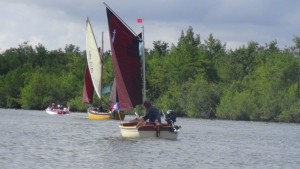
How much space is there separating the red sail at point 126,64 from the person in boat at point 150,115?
12.8 feet

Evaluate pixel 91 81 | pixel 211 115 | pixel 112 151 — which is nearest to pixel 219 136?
pixel 112 151

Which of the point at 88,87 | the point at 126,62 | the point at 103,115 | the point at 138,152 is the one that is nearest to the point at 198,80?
the point at 88,87

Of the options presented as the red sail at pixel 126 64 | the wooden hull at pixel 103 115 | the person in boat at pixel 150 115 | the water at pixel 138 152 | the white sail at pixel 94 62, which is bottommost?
the water at pixel 138 152

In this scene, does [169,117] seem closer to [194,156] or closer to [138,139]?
[138,139]

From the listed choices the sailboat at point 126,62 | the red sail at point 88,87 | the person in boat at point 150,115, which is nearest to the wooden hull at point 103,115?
the red sail at point 88,87

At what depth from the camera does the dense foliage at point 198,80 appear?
10369 cm

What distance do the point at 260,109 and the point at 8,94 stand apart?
62.1 meters

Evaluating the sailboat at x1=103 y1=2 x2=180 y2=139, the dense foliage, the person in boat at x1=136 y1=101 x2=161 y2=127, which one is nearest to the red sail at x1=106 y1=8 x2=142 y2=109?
the sailboat at x1=103 y1=2 x2=180 y2=139

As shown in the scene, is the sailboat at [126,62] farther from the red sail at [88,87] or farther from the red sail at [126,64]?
the red sail at [88,87]

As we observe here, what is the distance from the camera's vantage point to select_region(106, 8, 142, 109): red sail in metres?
49.3

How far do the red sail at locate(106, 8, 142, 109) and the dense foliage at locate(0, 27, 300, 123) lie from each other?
5043cm

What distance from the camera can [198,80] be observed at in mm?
116812

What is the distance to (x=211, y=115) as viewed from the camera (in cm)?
11050

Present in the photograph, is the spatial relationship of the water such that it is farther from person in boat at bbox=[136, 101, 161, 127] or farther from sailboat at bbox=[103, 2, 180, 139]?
sailboat at bbox=[103, 2, 180, 139]
